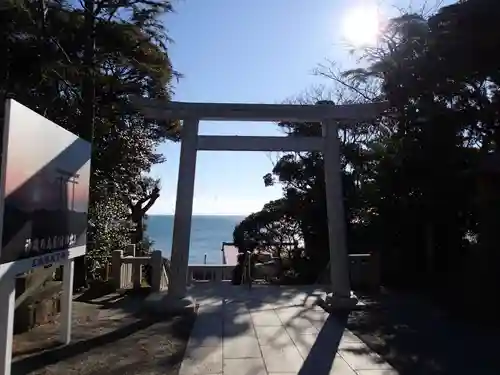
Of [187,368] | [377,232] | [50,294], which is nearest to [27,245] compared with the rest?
[187,368]

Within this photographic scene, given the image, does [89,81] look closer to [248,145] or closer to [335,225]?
[248,145]

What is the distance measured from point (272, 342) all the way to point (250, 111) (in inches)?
143

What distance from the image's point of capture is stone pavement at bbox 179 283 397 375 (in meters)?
4.68

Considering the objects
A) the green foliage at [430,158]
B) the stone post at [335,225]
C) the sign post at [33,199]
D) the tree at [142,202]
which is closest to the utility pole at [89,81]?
the sign post at [33,199]

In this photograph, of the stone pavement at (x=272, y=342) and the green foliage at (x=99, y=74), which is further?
the green foliage at (x=99, y=74)

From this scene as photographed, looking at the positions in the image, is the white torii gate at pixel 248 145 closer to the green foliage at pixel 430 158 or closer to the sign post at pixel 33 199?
the green foliage at pixel 430 158

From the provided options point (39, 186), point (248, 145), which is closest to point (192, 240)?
point (248, 145)

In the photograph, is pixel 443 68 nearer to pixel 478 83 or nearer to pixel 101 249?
pixel 478 83

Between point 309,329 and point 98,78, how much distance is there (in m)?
6.01

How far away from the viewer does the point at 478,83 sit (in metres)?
8.40

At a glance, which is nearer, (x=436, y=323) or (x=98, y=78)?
(x=436, y=323)

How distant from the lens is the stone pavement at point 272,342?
4.68 meters

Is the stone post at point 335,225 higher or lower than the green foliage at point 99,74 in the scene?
lower

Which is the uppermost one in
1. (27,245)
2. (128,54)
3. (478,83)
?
(128,54)
